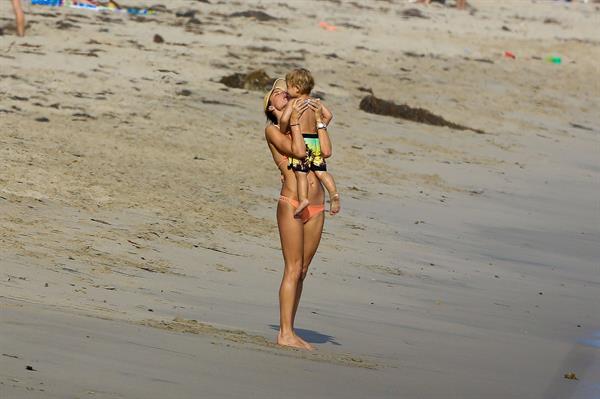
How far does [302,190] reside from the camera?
7.36m

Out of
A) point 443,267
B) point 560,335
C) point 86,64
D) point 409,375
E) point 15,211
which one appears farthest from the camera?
point 86,64

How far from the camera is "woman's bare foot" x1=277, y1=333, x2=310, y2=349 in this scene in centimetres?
722

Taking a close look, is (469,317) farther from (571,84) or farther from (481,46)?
(481,46)

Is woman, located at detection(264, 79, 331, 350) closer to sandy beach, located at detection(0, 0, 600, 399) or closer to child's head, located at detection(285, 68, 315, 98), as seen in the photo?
child's head, located at detection(285, 68, 315, 98)

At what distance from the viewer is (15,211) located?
10.0 metres

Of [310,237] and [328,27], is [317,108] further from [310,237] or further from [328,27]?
[328,27]

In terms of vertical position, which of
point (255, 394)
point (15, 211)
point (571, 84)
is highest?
point (255, 394)

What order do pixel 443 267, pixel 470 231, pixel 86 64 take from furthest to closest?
pixel 86 64
pixel 470 231
pixel 443 267

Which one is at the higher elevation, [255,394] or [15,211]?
[255,394]

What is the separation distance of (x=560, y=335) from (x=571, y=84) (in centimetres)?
1657

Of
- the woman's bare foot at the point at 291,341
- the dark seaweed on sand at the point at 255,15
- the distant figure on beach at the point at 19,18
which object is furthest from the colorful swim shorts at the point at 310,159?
the dark seaweed on sand at the point at 255,15

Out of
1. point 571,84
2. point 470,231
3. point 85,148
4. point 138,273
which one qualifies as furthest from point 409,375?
point 571,84

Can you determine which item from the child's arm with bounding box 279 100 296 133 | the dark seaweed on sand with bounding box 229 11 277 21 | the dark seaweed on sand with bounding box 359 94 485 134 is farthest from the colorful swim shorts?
the dark seaweed on sand with bounding box 229 11 277 21

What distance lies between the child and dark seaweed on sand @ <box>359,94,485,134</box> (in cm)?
1068
